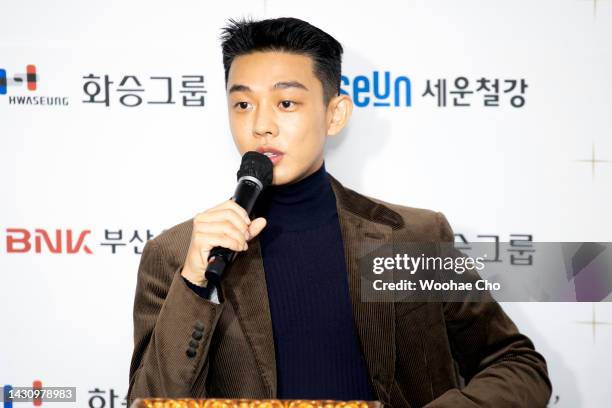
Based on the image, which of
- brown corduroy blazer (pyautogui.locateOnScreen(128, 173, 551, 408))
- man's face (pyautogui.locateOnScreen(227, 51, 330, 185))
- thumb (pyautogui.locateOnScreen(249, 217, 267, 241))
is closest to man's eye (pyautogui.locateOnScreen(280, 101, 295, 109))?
man's face (pyautogui.locateOnScreen(227, 51, 330, 185))

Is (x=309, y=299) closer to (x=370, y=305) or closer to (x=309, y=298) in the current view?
(x=309, y=298)

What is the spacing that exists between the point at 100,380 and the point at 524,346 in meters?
1.17

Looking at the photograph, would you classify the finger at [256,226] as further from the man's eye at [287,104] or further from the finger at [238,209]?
the man's eye at [287,104]

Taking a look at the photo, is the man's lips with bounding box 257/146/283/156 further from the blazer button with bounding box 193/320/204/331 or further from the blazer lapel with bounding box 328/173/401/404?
the blazer button with bounding box 193/320/204/331

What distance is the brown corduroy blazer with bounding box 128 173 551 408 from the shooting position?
3.71 ft

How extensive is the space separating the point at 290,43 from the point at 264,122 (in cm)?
22

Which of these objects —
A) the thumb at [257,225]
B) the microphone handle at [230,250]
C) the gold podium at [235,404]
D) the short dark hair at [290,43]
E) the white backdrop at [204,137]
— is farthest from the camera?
the white backdrop at [204,137]

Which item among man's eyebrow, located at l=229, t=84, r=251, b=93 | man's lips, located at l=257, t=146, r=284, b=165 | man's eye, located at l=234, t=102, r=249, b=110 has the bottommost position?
man's lips, located at l=257, t=146, r=284, b=165

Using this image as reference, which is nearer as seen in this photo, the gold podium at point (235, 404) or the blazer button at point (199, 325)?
the gold podium at point (235, 404)

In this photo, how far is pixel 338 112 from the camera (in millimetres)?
1515

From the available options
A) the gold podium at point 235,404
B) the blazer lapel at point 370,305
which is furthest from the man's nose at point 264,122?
the gold podium at point 235,404

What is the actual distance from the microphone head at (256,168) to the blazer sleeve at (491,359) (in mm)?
487

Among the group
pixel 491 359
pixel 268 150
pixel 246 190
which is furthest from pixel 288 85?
pixel 491 359

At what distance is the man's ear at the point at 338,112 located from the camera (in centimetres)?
150
